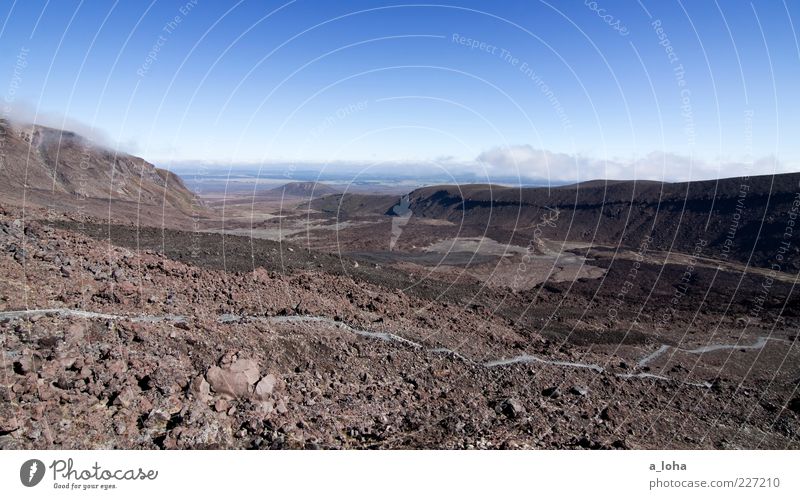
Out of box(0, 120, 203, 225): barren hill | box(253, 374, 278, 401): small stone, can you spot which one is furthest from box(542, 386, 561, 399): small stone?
box(0, 120, 203, 225): barren hill

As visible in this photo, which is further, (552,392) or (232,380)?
(552,392)

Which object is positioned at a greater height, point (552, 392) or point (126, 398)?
point (126, 398)

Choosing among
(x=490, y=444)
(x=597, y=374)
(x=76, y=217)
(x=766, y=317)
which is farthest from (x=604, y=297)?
(x=76, y=217)
